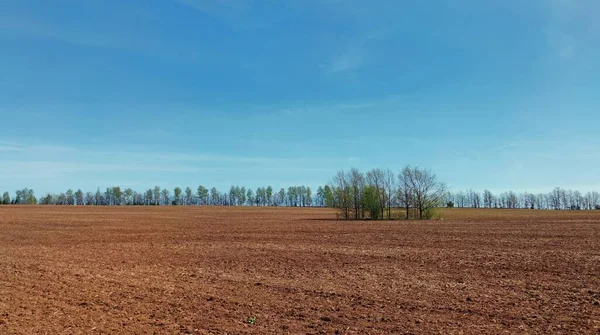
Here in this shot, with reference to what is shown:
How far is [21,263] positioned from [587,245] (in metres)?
28.8

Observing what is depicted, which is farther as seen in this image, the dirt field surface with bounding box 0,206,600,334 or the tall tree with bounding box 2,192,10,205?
the tall tree with bounding box 2,192,10,205

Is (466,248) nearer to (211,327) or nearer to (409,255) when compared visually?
(409,255)

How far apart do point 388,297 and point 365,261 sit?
6852 millimetres

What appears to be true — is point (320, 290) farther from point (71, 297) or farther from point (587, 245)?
point (587, 245)

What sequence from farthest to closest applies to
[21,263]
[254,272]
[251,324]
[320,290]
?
1. [21,263]
2. [254,272]
3. [320,290]
4. [251,324]

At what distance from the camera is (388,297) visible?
10.8m

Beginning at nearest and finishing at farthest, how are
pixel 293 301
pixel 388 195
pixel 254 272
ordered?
1. pixel 293 301
2. pixel 254 272
3. pixel 388 195

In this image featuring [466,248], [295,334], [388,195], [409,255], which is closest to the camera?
[295,334]

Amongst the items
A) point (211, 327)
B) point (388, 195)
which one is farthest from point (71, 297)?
point (388, 195)

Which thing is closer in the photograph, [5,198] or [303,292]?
[303,292]

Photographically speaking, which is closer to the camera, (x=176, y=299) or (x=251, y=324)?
(x=251, y=324)

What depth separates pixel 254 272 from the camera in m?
14.9

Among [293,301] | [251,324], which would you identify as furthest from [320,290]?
Result: [251,324]

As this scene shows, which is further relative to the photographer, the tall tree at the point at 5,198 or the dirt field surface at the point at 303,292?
the tall tree at the point at 5,198
